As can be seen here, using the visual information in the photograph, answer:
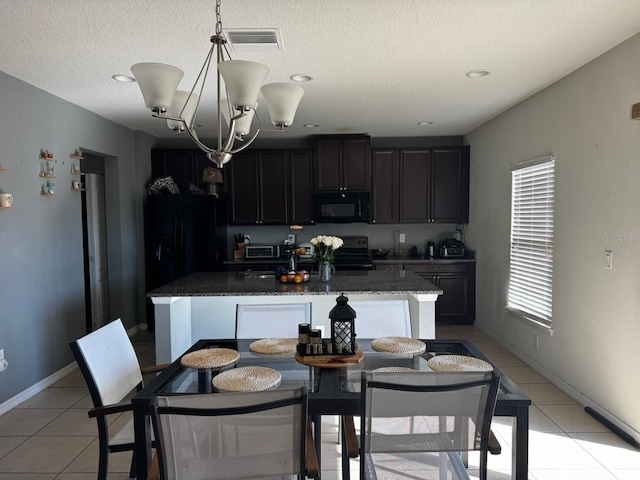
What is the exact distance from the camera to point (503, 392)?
1.66 metres

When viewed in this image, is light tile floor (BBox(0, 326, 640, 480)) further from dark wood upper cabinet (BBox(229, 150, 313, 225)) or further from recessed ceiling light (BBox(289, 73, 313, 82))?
dark wood upper cabinet (BBox(229, 150, 313, 225))

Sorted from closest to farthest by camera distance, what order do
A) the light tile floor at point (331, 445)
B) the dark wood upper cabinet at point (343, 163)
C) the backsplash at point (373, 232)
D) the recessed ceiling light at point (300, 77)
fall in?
the light tile floor at point (331, 445) → the recessed ceiling light at point (300, 77) → the dark wood upper cabinet at point (343, 163) → the backsplash at point (373, 232)

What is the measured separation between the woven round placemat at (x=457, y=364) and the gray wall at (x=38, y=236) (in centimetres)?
301

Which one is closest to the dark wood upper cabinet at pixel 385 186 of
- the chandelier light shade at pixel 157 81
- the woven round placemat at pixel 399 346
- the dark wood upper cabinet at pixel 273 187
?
the dark wood upper cabinet at pixel 273 187

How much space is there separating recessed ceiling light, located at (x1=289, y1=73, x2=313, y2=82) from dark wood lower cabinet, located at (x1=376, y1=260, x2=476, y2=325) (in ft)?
9.17

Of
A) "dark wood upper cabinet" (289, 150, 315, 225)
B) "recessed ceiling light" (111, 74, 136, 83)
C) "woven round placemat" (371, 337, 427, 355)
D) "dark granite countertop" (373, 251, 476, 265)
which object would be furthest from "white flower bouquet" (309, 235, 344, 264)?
"dark wood upper cabinet" (289, 150, 315, 225)

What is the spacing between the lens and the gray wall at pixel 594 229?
268 centimetres

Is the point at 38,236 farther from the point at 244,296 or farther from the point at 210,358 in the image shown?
the point at 210,358

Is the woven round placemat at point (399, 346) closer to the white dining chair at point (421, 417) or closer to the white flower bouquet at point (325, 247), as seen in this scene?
the white dining chair at point (421, 417)

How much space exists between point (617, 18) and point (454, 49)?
87 centimetres

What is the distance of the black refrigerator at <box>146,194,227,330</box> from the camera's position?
5.16m

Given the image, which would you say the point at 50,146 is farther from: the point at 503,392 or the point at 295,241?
the point at 503,392

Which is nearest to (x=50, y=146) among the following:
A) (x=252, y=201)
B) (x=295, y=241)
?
(x=252, y=201)

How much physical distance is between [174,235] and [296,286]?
241 centimetres
